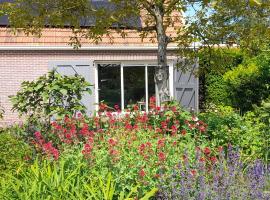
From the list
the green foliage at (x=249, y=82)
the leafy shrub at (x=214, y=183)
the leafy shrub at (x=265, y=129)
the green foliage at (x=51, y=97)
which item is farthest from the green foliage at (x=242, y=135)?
the green foliage at (x=249, y=82)

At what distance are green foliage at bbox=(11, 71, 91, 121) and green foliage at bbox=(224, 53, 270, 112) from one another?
6.14 metres

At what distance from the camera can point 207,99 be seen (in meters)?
14.4

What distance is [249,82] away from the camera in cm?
1220

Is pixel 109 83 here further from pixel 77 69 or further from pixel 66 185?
pixel 66 185

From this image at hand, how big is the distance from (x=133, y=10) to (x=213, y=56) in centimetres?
218

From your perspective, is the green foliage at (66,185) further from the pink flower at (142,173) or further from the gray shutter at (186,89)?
the gray shutter at (186,89)

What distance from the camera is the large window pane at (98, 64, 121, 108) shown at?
13641mm

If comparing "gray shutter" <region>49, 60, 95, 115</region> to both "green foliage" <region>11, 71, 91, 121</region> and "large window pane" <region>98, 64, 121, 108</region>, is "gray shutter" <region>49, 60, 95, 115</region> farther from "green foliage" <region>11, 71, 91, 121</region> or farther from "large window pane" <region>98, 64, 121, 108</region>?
"green foliage" <region>11, 71, 91, 121</region>

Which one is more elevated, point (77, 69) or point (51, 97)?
point (77, 69)

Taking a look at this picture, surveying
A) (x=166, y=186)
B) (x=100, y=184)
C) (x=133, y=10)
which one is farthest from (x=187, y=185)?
(x=133, y=10)

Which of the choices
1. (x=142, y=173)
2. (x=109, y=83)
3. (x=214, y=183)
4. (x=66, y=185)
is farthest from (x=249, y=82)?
(x=66, y=185)

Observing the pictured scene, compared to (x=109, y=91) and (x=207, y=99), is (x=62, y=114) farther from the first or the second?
(x=207, y=99)

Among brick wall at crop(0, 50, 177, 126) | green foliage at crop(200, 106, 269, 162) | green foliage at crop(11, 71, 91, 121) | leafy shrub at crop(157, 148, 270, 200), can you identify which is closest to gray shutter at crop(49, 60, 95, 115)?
brick wall at crop(0, 50, 177, 126)

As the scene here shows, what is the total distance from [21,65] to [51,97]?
646cm
